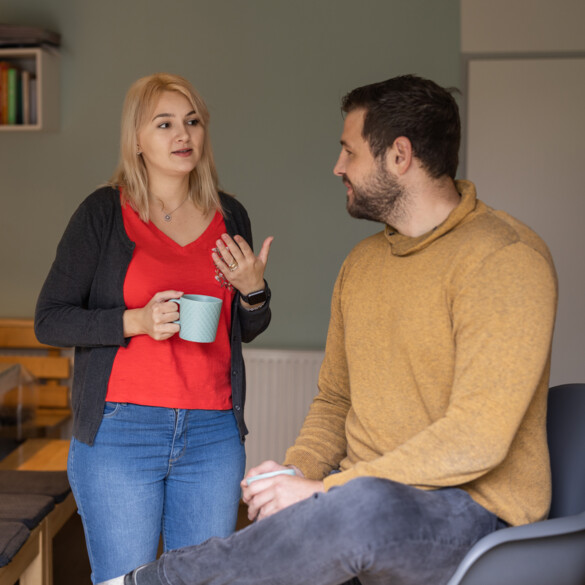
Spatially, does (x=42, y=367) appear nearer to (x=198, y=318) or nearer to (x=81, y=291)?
(x=81, y=291)

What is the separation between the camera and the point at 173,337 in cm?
166

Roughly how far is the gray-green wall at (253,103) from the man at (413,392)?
2.02 meters

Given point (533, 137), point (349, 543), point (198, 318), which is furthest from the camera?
point (533, 137)

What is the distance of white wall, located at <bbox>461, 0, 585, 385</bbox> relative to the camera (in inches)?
132

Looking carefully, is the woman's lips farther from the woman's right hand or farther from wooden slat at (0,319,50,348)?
wooden slat at (0,319,50,348)

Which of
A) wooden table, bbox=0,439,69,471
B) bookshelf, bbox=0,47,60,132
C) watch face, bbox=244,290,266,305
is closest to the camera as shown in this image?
watch face, bbox=244,290,266,305

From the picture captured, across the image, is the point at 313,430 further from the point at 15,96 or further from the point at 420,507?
the point at 15,96

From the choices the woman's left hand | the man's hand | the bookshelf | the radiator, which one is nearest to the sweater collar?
the woman's left hand

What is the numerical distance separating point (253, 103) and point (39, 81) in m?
0.96

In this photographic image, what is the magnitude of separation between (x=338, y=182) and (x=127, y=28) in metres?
1.22

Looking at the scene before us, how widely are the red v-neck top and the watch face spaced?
0.16 feet

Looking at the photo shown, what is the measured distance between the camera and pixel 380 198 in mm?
1415

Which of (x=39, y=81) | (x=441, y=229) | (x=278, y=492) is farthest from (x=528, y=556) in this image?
(x=39, y=81)

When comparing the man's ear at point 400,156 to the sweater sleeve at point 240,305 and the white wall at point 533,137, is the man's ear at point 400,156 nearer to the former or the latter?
the sweater sleeve at point 240,305
